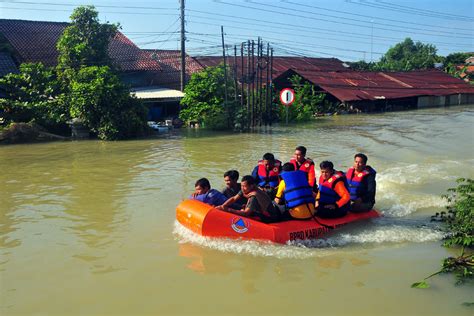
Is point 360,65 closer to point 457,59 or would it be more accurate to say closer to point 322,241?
point 457,59

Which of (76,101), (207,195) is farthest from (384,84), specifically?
(207,195)

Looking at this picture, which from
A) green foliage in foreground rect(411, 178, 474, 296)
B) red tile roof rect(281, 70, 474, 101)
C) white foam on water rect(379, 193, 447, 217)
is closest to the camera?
green foliage in foreground rect(411, 178, 474, 296)

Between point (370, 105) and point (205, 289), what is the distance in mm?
29912

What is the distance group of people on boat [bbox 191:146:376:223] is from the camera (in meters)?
6.99

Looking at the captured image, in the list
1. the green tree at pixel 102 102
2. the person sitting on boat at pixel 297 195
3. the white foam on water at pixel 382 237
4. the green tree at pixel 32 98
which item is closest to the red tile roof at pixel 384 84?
the green tree at pixel 102 102

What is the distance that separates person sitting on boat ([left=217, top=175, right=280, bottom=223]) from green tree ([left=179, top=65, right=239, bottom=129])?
15700 mm

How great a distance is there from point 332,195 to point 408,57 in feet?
177

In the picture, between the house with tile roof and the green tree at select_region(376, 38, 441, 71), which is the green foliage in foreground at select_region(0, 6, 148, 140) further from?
the green tree at select_region(376, 38, 441, 71)

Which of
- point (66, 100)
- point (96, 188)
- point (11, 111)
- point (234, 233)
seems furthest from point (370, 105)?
point (234, 233)

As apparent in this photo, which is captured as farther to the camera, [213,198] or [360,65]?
[360,65]

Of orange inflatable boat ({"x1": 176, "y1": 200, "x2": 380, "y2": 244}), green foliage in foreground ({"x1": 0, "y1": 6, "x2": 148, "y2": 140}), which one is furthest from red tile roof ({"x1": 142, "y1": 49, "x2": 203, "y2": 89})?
orange inflatable boat ({"x1": 176, "y1": 200, "x2": 380, "y2": 244})

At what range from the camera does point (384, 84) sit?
35.7 m

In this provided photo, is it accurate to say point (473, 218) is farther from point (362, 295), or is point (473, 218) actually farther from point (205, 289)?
point (205, 289)

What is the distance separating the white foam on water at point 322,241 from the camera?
6629 mm
